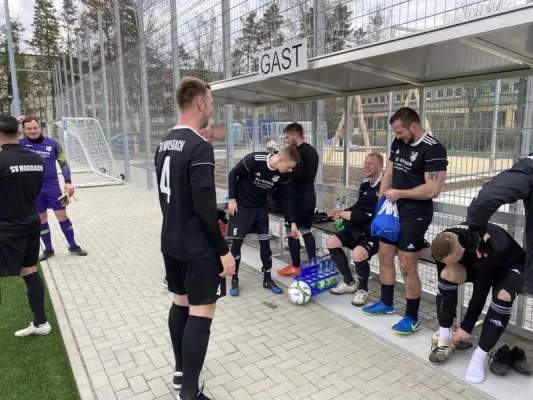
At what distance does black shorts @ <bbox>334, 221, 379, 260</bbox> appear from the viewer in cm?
419

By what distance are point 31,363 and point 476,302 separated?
3.53m

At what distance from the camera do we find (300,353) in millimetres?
3426

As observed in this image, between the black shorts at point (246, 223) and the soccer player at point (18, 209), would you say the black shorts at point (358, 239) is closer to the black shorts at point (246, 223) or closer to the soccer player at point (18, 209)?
the black shorts at point (246, 223)

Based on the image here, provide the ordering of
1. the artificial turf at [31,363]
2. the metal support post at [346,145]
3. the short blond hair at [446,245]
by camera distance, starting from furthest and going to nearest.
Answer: the metal support post at [346,145] → the artificial turf at [31,363] → the short blond hair at [446,245]

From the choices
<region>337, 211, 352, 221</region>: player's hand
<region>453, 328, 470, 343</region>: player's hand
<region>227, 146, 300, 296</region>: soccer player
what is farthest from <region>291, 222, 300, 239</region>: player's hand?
<region>453, 328, 470, 343</region>: player's hand

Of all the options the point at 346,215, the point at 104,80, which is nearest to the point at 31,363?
the point at 346,215

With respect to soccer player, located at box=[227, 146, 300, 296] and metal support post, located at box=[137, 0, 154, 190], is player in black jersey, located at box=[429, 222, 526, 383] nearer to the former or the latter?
soccer player, located at box=[227, 146, 300, 296]

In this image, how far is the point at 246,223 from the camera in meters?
4.63

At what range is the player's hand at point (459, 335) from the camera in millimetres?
3225

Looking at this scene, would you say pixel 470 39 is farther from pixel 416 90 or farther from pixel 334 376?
pixel 334 376

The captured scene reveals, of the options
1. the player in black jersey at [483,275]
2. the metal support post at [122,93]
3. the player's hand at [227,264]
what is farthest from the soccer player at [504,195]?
the metal support post at [122,93]

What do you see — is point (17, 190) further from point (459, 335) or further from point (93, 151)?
point (93, 151)

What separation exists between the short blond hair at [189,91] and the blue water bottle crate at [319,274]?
253 cm

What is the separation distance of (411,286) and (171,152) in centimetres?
238
